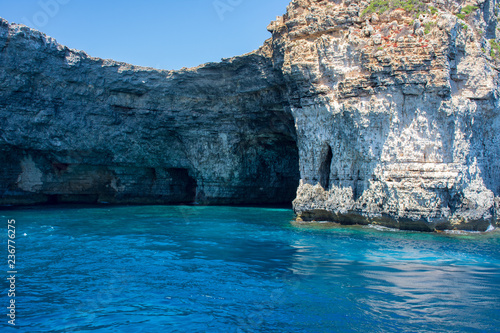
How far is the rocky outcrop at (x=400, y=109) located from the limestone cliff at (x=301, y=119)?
0.19 ft

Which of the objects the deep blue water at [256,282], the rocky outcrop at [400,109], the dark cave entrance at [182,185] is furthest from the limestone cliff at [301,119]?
the deep blue water at [256,282]

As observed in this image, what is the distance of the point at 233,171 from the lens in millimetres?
29062

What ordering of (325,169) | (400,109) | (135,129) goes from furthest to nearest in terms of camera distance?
(135,129) → (325,169) → (400,109)

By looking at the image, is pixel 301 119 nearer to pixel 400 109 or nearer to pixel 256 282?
pixel 400 109

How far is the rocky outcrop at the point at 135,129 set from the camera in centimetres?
2323

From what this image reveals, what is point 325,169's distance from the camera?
1966 cm

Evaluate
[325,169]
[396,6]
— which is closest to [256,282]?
[325,169]

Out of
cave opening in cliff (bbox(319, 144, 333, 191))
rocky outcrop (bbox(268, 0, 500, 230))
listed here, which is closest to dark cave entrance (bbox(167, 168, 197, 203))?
rocky outcrop (bbox(268, 0, 500, 230))

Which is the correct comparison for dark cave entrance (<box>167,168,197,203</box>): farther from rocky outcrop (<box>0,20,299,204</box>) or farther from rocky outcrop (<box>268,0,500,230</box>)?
rocky outcrop (<box>268,0,500,230</box>)

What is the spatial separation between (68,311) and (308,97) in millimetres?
15155

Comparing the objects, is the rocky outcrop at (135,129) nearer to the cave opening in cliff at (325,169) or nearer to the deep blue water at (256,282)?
the cave opening in cliff at (325,169)

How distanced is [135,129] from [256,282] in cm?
2162

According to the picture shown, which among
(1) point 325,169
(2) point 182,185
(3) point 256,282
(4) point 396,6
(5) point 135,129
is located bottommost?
(3) point 256,282

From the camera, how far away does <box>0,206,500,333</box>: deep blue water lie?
21.0 feet
